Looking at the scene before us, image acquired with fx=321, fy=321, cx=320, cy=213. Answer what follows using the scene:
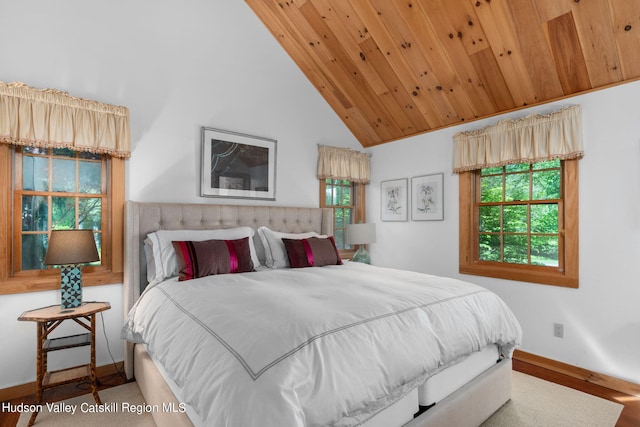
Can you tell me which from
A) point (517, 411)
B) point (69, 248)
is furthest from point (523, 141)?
point (69, 248)

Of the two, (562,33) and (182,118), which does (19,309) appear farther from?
(562,33)

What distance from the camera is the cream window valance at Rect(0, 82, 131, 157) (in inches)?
89.5

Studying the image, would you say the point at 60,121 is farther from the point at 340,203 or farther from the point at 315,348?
the point at 340,203

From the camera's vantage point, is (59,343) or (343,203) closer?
(59,343)


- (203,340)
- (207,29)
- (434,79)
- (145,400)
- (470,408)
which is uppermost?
(207,29)

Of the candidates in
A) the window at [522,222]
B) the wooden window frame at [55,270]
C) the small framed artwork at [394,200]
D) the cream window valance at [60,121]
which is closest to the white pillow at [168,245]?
the wooden window frame at [55,270]

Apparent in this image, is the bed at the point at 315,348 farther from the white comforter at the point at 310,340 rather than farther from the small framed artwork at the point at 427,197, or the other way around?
the small framed artwork at the point at 427,197

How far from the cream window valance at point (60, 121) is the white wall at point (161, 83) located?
0.48 feet

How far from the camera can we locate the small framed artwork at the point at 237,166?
327 cm

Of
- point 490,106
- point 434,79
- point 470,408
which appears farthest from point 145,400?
point 490,106

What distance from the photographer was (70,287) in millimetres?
2299

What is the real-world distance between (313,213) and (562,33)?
9.23 ft

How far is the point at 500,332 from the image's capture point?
2.03 metres

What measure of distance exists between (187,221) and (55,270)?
Answer: 1.04 meters
